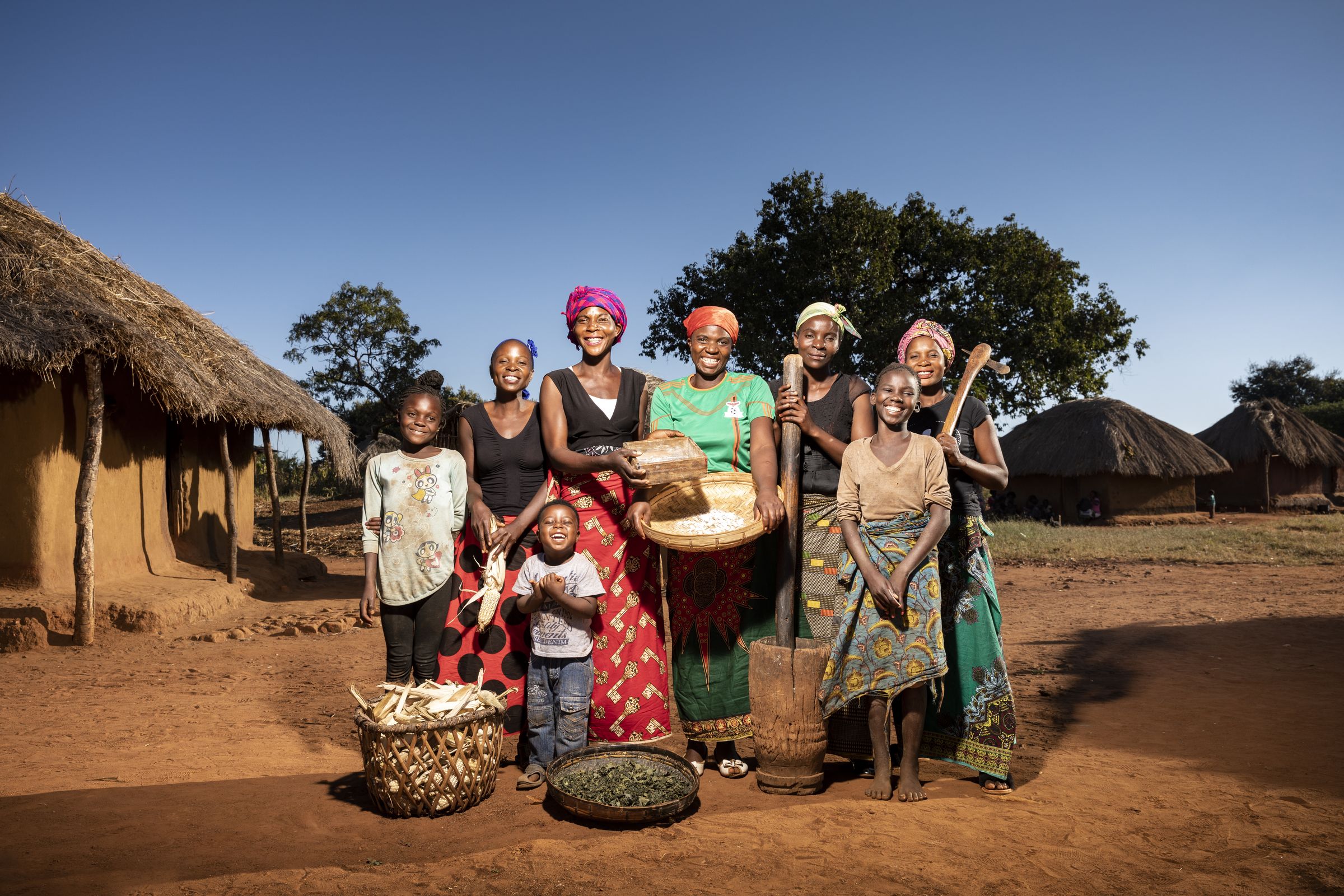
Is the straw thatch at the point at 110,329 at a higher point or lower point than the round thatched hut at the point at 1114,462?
higher

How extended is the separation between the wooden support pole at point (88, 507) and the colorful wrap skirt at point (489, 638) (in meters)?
5.38

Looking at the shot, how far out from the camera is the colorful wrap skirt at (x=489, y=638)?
367 centimetres

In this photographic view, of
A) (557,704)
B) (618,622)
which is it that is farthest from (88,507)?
(618,622)

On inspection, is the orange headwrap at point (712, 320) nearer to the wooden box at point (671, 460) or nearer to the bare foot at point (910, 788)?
the wooden box at point (671, 460)

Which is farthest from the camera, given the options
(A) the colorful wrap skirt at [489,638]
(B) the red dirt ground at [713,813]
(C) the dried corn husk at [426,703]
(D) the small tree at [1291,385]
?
(D) the small tree at [1291,385]

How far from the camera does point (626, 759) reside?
3355 millimetres

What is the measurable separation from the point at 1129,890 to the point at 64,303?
8.55 meters

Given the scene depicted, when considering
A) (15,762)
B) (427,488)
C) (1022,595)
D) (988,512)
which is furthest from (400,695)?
(988,512)

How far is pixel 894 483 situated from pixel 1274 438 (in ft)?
85.0

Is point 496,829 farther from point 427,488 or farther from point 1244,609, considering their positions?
point 1244,609

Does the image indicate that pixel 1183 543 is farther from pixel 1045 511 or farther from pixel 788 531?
pixel 788 531

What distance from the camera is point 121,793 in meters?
3.40

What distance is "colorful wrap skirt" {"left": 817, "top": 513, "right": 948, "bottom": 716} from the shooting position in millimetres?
3193

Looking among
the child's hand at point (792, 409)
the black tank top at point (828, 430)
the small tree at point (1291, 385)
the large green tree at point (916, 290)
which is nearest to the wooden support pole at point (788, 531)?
the child's hand at point (792, 409)
